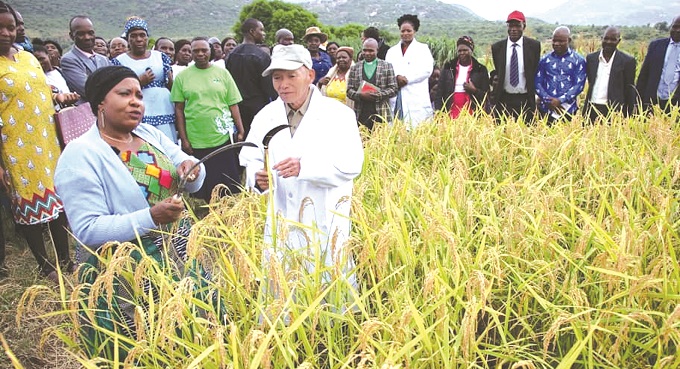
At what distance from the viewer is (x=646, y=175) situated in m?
2.81

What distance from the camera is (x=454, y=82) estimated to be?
6.10 meters

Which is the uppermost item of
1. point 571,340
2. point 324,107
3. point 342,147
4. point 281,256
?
point 324,107

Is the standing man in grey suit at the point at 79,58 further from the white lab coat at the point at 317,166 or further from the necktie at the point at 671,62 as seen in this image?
the necktie at the point at 671,62

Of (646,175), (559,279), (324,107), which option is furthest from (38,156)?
(646,175)

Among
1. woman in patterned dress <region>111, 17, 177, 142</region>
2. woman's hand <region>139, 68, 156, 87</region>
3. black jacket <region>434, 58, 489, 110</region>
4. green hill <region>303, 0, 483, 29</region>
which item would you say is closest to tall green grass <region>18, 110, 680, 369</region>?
woman's hand <region>139, 68, 156, 87</region>

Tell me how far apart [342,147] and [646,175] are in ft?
5.73

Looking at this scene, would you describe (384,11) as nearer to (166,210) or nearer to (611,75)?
(611,75)

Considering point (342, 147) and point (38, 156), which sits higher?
point (342, 147)

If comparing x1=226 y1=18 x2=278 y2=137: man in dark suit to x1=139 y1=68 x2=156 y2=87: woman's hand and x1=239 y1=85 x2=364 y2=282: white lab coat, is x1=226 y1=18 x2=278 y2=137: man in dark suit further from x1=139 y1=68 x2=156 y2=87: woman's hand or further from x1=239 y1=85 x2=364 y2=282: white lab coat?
x1=239 y1=85 x2=364 y2=282: white lab coat

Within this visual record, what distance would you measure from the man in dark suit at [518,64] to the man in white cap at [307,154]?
12.8 ft

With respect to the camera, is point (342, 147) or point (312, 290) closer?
point (312, 290)

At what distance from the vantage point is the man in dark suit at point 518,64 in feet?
18.9

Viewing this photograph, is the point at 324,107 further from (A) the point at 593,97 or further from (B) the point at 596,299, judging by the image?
(A) the point at 593,97

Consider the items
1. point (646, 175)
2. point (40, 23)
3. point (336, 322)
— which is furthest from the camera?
point (40, 23)
